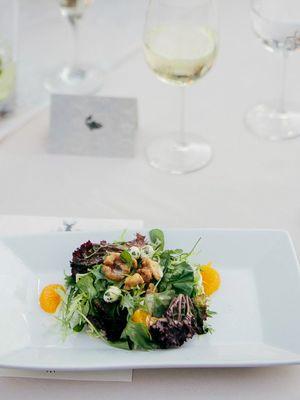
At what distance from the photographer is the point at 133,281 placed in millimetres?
992

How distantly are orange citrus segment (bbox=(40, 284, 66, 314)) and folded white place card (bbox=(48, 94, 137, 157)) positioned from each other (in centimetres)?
42

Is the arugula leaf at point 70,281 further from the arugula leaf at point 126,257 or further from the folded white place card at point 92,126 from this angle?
the folded white place card at point 92,126

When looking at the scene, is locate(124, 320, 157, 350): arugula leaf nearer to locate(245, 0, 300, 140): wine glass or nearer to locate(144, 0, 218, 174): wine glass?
locate(144, 0, 218, 174): wine glass

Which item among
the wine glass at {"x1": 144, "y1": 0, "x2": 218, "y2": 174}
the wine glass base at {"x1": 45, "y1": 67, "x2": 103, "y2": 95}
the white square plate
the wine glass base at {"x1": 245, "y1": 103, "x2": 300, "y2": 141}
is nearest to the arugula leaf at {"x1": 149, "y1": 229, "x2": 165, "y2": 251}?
the white square plate

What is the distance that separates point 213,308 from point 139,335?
0.49ft

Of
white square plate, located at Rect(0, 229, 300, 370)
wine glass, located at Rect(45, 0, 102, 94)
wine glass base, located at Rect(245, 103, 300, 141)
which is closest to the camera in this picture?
white square plate, located at Rect(0, 229, 300, 370)

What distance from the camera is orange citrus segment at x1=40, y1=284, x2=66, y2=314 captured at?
41.3 inches

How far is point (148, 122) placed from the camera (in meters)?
1.52

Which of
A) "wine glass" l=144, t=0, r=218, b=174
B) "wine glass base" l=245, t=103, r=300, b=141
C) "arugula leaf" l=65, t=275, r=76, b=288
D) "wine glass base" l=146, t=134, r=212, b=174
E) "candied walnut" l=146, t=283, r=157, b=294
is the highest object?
"wine glass" l=144, t=0, r=218, b=174

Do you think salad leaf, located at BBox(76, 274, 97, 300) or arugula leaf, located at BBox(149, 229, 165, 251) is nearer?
salad leaf, located at BBox(76, 274, 97, 300)

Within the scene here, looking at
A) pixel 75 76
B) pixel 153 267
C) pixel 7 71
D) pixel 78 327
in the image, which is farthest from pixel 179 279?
pixel 75 76

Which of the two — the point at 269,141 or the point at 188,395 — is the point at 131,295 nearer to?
the point at 188,395

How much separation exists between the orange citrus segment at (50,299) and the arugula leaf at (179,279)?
0.50 feet

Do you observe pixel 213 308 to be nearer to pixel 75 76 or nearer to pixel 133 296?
pixel 133 296
